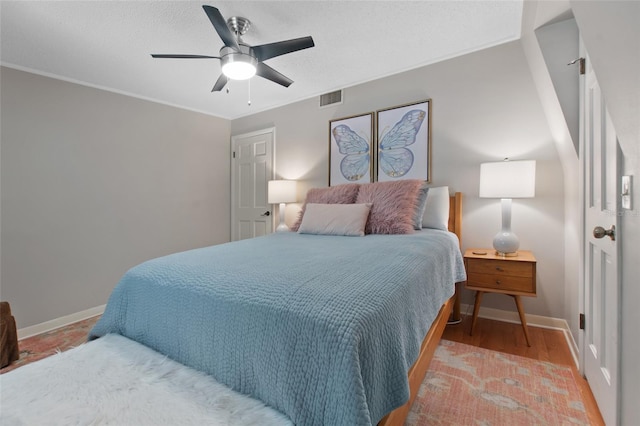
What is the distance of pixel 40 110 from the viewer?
2.63 m

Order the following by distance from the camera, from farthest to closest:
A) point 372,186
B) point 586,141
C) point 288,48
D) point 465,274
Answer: point 372,186
point 465,274
point 288,48
point 586,141

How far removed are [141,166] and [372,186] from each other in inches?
108

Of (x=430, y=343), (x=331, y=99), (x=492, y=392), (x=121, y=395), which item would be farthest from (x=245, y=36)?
(x=492, y=392)

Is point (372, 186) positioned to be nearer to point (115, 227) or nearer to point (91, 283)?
point (115, 227)

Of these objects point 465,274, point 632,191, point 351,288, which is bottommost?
point 465,274

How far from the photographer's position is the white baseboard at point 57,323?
2.52m

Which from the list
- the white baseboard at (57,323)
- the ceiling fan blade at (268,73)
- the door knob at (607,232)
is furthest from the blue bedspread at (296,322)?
the white baseboard at (57,323)

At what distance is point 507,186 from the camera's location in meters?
2.09

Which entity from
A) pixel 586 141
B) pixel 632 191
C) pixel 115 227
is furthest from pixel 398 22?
pixel 115 227

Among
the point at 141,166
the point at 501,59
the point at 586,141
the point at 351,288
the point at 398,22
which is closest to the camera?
the point at 351,288

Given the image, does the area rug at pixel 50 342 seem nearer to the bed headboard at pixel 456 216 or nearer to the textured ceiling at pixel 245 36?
the textured ceiling at pixel 245 36

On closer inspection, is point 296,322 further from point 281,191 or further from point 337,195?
point 281,191

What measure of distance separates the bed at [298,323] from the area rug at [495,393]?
0.81ft

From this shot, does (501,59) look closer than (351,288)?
No
